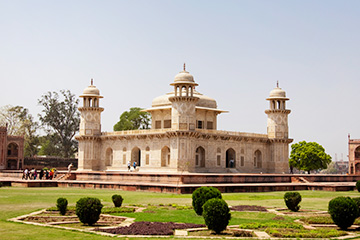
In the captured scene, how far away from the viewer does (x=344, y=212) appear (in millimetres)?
11070

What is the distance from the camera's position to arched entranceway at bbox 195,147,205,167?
39062 millimetres

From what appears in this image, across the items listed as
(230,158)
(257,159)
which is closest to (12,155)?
(230,158)

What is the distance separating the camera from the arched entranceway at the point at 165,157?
38.6m

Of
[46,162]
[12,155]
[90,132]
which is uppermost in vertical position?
[90,132]

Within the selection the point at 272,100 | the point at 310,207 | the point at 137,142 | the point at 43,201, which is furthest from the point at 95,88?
the point at 310,207

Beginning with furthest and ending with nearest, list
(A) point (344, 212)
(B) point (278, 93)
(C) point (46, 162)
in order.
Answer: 1. (C) point (46, 162)
2. (B) point (278, 93)
3. (A) point (344, 212)

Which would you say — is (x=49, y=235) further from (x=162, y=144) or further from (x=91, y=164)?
(x=91, y=164)

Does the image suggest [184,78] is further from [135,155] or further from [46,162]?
[46,162]

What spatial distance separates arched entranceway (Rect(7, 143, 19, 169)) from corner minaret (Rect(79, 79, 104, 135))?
44.1 ft

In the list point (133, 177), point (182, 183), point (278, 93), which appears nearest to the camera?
point (182, 183)

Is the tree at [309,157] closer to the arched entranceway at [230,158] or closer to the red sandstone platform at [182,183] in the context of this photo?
the arched entranceway at [230,158]

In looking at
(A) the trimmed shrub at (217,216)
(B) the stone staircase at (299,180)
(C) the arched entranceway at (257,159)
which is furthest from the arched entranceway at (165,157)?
(A) the trimmed shrub at (217,216)

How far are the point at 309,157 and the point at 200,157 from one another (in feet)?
64.2

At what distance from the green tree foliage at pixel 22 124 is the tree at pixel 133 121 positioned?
10693 millimetres
